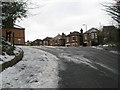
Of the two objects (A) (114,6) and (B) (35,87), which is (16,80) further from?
(A) (114,6)

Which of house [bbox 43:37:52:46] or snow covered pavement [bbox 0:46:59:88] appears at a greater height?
house [bbox 43:37:52:46]

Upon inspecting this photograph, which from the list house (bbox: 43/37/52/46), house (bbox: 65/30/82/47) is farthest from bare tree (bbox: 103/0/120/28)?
house (bbox: 43/37/52/46)

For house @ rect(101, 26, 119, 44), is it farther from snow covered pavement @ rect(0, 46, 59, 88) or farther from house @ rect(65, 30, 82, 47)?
house @ rect(65, 30, 82, 47)

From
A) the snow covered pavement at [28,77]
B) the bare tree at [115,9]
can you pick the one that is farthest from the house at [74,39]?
the snow covered pavement at [28,77]

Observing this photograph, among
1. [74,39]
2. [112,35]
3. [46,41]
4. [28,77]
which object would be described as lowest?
[28,77]

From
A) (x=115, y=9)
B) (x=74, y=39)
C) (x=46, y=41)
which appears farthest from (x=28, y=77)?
(x=46, y=41)

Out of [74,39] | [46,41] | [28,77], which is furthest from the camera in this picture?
[46,41]

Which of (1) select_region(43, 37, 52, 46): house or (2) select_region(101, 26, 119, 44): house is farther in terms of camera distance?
(1) select_region(43, 37, 52, 46): house

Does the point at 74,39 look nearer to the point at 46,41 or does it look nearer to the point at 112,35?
the point at 46,41

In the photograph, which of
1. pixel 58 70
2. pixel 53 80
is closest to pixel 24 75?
pixel 53 80

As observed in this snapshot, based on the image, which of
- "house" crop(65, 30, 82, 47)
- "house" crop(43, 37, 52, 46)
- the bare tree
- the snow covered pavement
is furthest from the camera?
"house" crop(43, 37, 52, 46)

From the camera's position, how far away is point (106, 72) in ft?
33.5

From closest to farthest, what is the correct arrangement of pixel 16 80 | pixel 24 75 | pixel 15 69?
pixel 16 80, pixel 24 75, pixel 15 69

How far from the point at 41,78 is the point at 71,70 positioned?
242 cm
